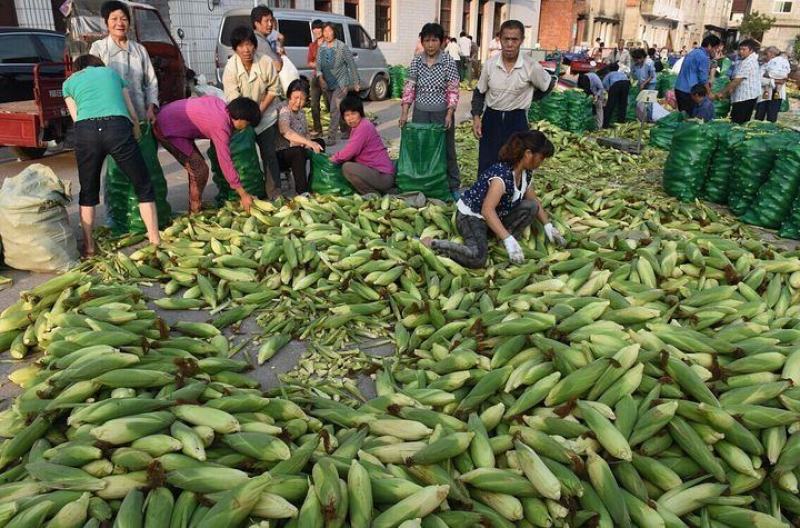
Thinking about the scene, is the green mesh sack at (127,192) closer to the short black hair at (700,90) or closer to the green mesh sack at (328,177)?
the green mesh sack at (328,177)

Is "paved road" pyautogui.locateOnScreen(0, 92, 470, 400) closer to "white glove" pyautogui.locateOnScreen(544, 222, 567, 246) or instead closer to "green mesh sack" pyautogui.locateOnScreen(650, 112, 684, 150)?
"white glove" pyautogui.locateOnScreen(544, 222, 567, 246)

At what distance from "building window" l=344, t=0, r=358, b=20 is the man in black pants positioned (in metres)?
10.4

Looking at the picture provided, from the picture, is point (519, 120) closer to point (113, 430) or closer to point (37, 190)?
point (37, 190)

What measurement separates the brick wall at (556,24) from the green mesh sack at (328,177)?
107 feet

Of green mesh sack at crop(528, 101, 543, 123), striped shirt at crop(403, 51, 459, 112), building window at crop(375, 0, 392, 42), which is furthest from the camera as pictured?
building window at crop(375, 0, 392, 42)

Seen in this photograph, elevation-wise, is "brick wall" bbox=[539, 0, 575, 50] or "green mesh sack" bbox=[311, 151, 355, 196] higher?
"brick wall" bbox=[539, 0, 575, 50]

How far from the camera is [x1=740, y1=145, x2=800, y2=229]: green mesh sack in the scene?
600 cm

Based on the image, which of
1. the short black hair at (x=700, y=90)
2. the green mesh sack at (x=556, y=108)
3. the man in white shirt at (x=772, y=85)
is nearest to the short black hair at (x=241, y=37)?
the green mesh sack at (x=556, y=108)

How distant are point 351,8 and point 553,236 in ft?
56.5

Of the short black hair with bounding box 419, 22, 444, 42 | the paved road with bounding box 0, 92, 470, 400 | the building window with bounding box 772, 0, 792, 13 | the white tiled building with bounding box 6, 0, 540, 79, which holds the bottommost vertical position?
the paved road with bounding box 0, 92, 470, 400

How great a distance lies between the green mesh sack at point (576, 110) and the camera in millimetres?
11102

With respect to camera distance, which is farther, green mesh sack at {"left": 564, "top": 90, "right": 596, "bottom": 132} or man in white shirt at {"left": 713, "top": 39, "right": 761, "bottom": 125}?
green mesh sack at {"left": 564, "top": 90, "right": 596, "bottom": 132}

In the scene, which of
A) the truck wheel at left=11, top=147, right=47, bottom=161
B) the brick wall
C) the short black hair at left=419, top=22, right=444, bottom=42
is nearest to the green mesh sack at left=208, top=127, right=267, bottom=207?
the short black hair at left=419, top=22, right=444, bottom=42

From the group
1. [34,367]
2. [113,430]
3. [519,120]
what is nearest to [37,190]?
[34,367]
